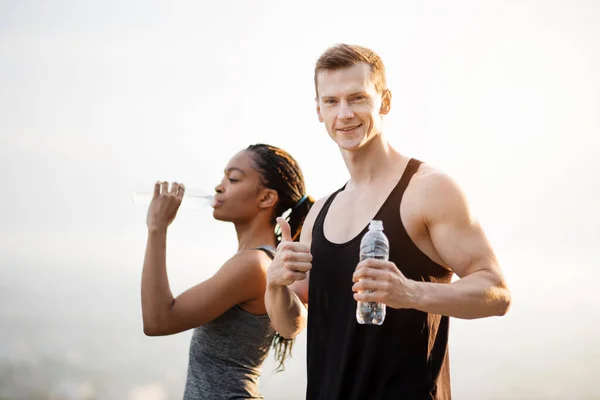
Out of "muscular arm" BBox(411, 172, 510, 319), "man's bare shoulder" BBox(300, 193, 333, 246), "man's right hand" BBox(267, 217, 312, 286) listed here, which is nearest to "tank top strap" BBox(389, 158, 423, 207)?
"muscular arm" BBox(411, 172, 510, 319)

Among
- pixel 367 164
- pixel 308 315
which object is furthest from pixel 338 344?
pixel 367 164

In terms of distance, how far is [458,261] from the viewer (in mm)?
2988

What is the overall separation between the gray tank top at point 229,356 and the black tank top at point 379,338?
0.77 m

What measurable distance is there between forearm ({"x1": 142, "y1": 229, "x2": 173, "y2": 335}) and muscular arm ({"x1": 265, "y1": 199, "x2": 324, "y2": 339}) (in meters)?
0.77

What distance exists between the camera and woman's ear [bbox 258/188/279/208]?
14.8 feet

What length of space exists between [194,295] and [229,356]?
1.24 ft

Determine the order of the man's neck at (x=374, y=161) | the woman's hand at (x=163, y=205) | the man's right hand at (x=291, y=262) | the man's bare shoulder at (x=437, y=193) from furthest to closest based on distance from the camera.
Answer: the woman's hand at (x=163, y=205), the man's neck at (x=374, y=161), the man's right hand at (x=291, y=262), the man's bare shoulder at (x=437, y=193)

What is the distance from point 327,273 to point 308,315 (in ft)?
0.82

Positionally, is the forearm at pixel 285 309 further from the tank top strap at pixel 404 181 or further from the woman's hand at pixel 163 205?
the woman's hand at pixel 163 205

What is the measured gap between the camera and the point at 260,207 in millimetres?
4504

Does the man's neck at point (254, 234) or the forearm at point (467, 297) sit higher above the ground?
the man's neck at point (254, 234)

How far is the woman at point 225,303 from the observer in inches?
160

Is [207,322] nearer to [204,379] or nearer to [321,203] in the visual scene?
[204,379]

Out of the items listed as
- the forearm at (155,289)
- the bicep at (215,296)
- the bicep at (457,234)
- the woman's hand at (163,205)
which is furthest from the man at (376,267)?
the woman's hand at (163,205)
